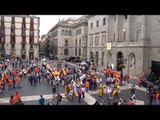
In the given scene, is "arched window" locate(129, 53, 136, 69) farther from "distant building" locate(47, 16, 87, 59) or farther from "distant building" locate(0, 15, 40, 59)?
"distant building" locate(0, 15, 40, 59)

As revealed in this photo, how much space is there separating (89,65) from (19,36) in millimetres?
30094

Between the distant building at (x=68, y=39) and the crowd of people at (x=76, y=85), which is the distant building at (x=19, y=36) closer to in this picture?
the distant building at (x=68, y=39)

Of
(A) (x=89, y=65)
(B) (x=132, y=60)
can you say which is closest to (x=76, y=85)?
(B) (x=132, y=60)

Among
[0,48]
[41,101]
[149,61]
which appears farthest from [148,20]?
[0,48]

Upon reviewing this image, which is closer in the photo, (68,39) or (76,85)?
(76,85)

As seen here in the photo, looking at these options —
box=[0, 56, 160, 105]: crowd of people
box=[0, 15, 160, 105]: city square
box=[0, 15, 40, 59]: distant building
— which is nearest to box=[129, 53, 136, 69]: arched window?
box=[0, 15, 160, 105]: city square

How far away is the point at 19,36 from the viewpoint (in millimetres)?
63219

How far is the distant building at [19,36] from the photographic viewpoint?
61469mm

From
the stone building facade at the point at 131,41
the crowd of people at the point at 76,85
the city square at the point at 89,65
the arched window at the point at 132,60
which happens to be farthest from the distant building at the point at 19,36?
the arched window at the point at 132,60

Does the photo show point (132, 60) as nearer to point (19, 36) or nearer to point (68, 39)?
point (68, 39)

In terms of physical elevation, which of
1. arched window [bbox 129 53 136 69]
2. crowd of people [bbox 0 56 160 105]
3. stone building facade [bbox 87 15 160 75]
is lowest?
crowd of people [bbox 0 56 160 105]

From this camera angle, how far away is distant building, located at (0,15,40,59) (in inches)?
2420
